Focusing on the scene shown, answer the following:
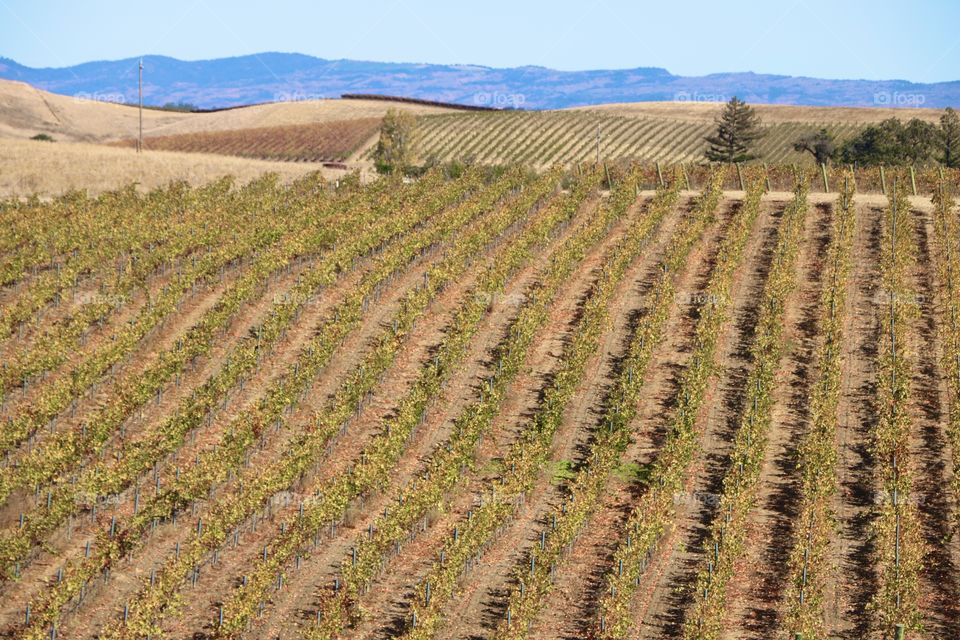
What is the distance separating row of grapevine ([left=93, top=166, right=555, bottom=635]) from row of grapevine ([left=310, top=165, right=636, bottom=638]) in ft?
4.37

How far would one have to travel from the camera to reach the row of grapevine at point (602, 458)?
94.4ft

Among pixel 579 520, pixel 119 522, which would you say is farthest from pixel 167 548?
pixel 579 520

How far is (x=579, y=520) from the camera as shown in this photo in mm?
32344

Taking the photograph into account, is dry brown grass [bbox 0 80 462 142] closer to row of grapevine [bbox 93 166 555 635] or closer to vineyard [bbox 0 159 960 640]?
vineyard [bbox 0 159 960 640]

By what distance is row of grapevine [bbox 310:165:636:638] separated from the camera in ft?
96.2

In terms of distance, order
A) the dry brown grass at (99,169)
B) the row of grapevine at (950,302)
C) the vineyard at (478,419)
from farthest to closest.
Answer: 1. the dry brown grass at (99,169)
2. the row of grapevine at (950,302)
3. the vineyard at (478,419)

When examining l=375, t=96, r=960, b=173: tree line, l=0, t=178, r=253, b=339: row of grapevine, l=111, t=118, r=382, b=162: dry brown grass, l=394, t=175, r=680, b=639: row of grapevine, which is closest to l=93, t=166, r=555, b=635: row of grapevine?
l=394, t=175, r=680, b=639: row of grapevine

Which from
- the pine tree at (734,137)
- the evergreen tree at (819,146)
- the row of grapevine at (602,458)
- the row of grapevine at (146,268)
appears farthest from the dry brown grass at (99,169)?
the evergreen tree at (819,146)

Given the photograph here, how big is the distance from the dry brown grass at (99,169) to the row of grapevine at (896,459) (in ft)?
129

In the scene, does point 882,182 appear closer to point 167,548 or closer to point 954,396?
point 954,396

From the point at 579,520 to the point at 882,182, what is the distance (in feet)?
145

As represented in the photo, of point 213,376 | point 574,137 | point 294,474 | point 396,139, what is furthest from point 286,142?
point 294,474

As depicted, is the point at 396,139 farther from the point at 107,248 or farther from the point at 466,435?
the point at 466,435

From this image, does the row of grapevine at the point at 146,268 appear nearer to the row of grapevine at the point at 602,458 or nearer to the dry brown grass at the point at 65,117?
the row of grapevine at the point at 602,458
